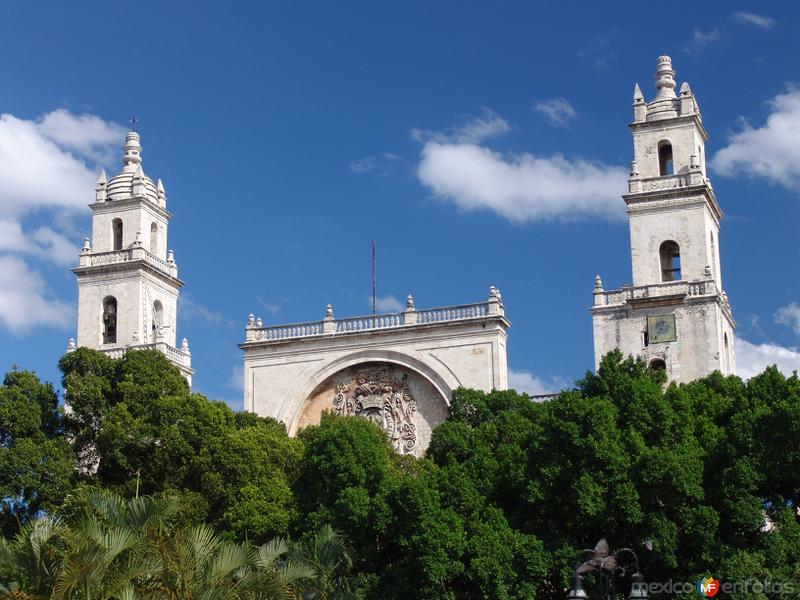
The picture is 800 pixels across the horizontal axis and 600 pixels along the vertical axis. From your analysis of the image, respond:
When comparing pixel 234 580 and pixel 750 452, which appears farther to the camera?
pixel 750 452

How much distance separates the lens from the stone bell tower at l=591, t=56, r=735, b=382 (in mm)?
49375

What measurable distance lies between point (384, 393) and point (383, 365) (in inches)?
41.9

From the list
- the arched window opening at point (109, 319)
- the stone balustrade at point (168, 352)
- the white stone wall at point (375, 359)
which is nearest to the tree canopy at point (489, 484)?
the white stone wall at point (375, 359)

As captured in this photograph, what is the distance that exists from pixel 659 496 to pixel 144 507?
14022mm

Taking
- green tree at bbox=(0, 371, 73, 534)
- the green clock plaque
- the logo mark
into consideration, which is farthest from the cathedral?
the logo mark

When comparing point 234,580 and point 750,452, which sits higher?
point 750,452

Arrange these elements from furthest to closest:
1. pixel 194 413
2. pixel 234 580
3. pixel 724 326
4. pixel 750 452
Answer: pixel 724 326 < pixel 194 413 < pixel 750 452 < pixel 234 580

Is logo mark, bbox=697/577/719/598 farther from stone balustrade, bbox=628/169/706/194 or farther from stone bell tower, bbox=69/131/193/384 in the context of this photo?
stone bell tower, bbox=69/131/193/384

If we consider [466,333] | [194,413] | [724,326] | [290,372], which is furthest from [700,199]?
[194,413]

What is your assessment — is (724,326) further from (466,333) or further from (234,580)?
(234,580)

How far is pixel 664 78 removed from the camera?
53875 mm

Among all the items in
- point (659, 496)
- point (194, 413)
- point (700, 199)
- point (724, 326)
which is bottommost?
point (659, 496)

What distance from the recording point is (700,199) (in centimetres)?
5125

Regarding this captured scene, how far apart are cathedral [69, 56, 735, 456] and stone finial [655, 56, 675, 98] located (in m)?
0.05
